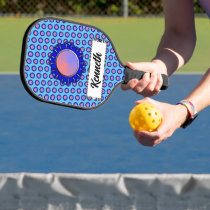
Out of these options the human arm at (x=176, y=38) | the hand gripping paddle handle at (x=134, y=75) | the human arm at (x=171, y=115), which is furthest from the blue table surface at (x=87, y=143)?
the human arm at (x=171, y=115)

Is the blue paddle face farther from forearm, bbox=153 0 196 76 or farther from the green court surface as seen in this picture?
the green court surface

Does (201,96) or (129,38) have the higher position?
(201,96)

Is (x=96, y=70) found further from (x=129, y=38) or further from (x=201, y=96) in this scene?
(x=129, y=38)

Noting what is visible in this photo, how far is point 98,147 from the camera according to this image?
5160 mm

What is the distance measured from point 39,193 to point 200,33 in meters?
7.85

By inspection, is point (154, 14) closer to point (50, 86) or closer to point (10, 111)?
point (10, 111)

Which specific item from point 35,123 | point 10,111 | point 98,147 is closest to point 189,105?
point 98,147

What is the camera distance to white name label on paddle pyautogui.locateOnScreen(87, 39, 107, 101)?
8.29 ft

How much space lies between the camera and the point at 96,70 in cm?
255

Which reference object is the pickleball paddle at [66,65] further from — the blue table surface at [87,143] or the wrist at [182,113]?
the blue table surface at [87,143]

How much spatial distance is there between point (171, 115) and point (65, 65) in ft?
1.27

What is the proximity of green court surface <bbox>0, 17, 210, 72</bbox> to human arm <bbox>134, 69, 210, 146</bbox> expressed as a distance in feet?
18.0

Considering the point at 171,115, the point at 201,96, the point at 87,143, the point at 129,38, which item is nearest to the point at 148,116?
the point at 171,115

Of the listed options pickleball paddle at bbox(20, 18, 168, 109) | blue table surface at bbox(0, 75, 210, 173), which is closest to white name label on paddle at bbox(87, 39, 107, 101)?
pickleball paddle at bbox(20, 18, 168, 109)
